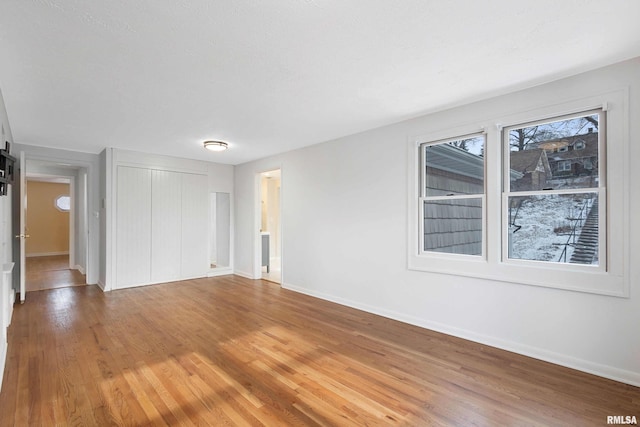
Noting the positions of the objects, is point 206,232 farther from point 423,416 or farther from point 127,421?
point 423,416

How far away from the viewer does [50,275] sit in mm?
6629

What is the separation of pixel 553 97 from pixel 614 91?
40 cm

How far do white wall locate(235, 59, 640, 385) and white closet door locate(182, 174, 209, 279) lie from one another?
92cm

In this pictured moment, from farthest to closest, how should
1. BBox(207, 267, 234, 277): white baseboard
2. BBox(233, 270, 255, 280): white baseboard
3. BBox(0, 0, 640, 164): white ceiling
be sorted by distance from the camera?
BBox(207, 267, 234, 277): white baseboard < BBox(233, 270, 255, 280): white baseboard < BBox(0, 0, 640, 164): white ceiling

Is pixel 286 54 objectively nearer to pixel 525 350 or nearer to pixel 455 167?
pixel 455 167

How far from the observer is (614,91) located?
8.00ft

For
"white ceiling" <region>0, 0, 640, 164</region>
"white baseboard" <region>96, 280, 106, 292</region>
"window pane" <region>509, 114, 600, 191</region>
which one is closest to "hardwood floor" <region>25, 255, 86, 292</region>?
"white baseboard" <region>96, 280, 106, 292</region>

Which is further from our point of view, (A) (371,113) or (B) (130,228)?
(B) (130,228)

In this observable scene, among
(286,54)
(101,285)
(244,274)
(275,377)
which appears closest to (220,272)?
(244,274)

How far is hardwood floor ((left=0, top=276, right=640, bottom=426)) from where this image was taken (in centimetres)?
200

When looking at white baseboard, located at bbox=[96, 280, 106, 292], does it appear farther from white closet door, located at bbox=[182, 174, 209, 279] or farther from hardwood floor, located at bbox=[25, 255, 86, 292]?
white closet door, located at bbox=[182, 174, 209, 279]

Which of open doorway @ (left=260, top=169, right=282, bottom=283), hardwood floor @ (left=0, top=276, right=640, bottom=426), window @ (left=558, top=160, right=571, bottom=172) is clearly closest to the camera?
hardwood floor @ (left=0, top=276, right=640, bottom=426)

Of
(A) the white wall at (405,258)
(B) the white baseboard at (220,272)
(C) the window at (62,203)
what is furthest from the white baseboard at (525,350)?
(C) the window at (62,203)

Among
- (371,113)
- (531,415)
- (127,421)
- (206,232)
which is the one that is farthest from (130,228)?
(531,415)
